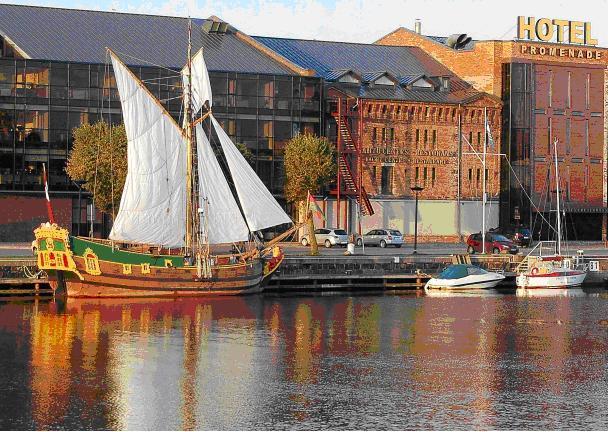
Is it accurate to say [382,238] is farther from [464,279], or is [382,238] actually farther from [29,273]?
[29,273]

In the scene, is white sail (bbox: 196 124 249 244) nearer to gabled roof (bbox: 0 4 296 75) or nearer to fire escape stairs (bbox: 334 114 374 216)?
gabled roof (bbox: 0 4 296 75)

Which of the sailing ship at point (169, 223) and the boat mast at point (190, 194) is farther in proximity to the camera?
the boat mast at point (190, 194)

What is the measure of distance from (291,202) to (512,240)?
59.8 feet

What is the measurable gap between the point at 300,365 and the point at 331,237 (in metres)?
58.2

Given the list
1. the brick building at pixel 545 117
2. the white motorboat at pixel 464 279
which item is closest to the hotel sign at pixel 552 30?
the brick building at pixel 545 117

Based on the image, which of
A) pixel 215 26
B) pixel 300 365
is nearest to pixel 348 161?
pixel 215 26

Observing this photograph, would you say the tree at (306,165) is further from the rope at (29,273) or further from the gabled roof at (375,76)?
the rope at (29,273)

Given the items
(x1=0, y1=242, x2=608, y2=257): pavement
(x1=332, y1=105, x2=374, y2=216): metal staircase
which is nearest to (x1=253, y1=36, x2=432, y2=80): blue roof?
(x1=332, y1=105, x2=374, y2=216): metal staircase

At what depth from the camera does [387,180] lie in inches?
5027

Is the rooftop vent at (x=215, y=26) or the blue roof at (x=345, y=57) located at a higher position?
the rooftop vent at (x=215, y=26)

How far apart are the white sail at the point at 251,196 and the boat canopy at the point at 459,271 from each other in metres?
13.1

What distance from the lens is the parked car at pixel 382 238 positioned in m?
119

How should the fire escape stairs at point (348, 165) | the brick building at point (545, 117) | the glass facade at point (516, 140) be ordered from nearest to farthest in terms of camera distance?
the fire escape stairs at point (348, 165)
the glass facade at point (516, 140)
the brick building at point (545, 117)

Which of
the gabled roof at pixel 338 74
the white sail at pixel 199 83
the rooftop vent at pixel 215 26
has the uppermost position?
the rooftop vent at pixel 215 26
